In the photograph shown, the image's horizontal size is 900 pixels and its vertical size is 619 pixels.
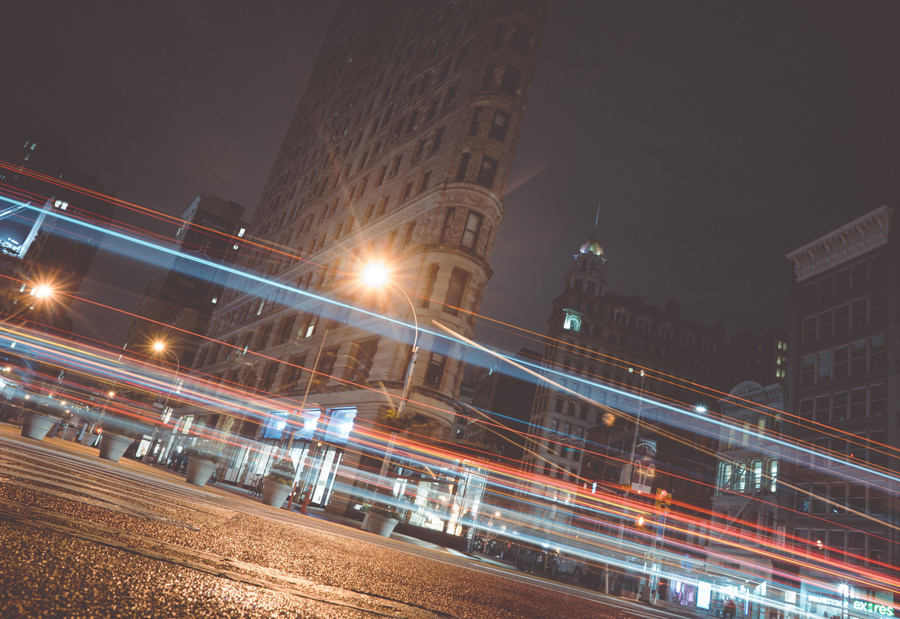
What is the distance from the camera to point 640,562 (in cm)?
5234

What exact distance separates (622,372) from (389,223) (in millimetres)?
64131

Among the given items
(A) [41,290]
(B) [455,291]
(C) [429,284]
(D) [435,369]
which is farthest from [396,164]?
(A) [41,290]

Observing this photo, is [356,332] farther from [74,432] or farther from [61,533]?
[61,533]

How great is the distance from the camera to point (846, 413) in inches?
1704

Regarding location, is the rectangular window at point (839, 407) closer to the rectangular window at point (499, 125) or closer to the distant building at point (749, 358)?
the rectangular window at point (499, 125)

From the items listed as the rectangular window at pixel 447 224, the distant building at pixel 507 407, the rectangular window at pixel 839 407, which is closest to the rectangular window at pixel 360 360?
the rectangular window at pixel 447 224

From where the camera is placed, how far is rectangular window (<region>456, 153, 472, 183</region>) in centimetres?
3453

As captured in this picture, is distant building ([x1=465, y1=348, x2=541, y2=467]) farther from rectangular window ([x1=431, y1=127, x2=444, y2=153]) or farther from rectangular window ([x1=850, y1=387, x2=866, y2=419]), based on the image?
rectangular window ([x1=431, y1=127, x2=444, y2=153])

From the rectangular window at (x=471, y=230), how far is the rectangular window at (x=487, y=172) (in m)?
2.31

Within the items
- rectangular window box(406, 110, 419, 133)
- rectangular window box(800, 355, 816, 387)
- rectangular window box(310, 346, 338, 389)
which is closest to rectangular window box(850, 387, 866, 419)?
rectangular window box(800, 355, 816, 387)

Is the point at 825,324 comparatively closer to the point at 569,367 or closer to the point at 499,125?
the point at 499,125

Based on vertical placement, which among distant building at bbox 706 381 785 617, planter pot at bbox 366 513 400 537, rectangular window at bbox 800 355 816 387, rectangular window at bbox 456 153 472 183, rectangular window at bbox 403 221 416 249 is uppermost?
rectangular window at bbox 456 153 472 183

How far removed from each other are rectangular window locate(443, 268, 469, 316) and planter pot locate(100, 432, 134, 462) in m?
18.0

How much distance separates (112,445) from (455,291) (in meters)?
19.7
